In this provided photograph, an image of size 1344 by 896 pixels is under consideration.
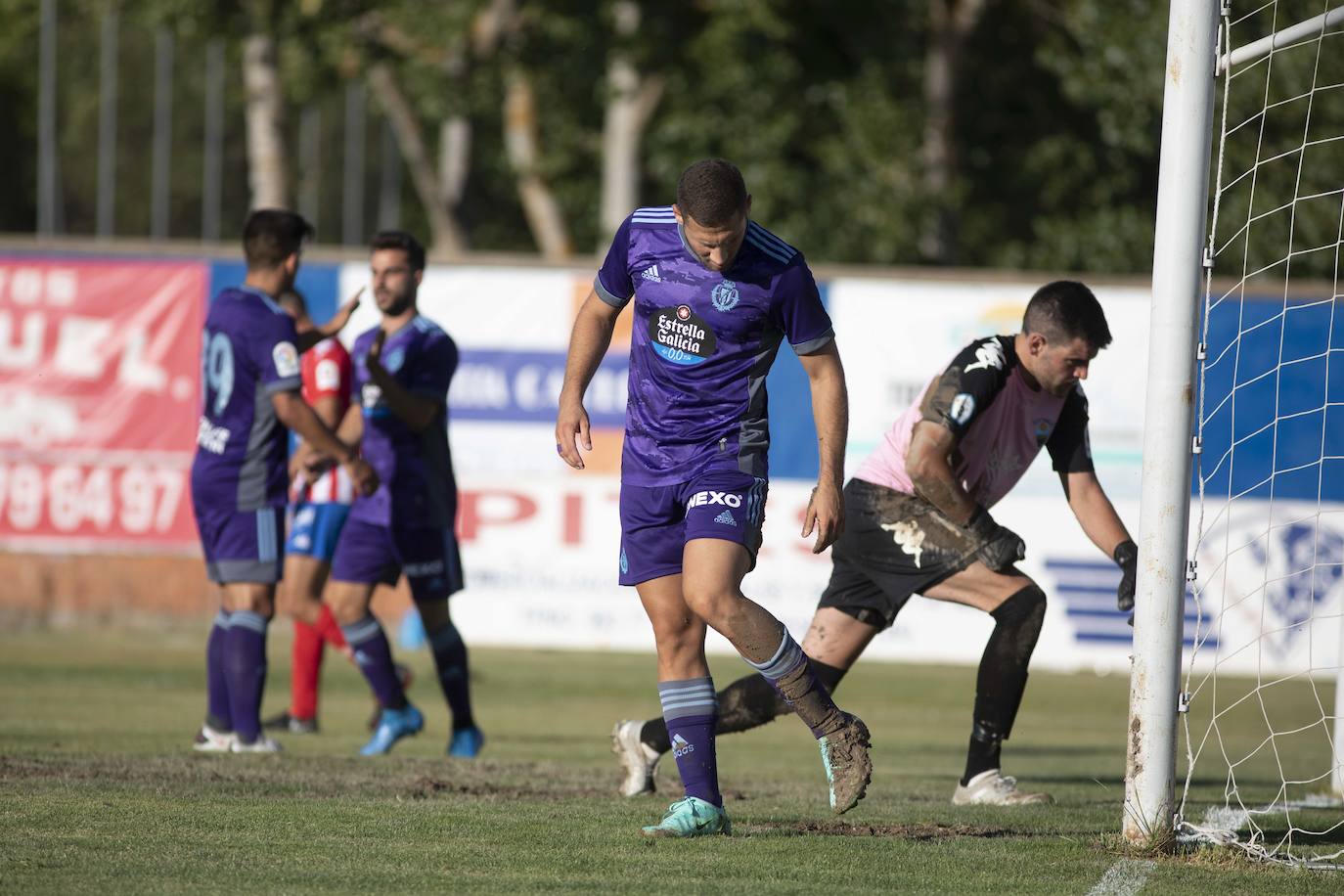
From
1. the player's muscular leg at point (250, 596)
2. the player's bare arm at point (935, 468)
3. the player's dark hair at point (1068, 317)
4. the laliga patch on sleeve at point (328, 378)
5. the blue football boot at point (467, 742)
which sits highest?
the player's dark hair at point (1068, 317)

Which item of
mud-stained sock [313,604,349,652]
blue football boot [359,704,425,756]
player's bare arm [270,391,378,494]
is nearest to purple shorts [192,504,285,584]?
player's bare arm [270,391,378,494]

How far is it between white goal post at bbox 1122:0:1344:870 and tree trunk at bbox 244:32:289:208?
43.3ft

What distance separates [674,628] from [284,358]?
3.23 meters

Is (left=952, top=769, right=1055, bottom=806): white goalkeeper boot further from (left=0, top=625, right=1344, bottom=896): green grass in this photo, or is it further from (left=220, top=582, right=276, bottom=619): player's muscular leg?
(left=220, top=582, right=276, bottom=619): player's muscular leg

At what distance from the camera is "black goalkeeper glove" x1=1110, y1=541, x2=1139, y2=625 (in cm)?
648

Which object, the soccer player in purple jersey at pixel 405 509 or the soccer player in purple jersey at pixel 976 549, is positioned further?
the soccer player in purple jersey at pixel 405 509

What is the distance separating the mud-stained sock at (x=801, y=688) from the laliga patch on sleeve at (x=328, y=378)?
4669mm

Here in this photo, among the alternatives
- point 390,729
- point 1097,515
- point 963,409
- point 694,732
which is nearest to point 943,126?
point 390,729

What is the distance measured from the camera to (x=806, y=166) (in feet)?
92.8

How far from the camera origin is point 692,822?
224 inches

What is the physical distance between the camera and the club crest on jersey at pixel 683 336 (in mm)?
5707

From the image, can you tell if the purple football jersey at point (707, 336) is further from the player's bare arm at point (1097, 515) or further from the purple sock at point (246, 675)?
the purple sock at point (246, 675)

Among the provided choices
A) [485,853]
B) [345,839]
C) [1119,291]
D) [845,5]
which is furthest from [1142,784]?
[845,5]

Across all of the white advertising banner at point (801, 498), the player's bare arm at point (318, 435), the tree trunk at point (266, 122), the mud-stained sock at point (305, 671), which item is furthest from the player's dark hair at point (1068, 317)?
the tree trunk at point (266, 122)
